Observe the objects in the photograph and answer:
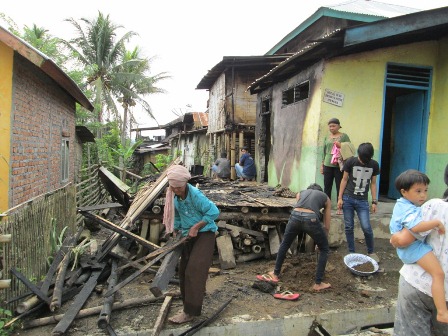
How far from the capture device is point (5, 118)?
16.4 ft

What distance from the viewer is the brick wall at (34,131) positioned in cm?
527

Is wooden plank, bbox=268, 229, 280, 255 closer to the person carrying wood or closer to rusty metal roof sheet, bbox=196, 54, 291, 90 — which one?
the person carrying wood

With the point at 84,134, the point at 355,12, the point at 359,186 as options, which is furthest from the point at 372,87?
the point at 84,134

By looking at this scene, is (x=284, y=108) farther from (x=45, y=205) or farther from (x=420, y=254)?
(x=420, y=254)

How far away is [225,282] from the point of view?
5.22 metres

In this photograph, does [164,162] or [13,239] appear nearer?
[13,239]

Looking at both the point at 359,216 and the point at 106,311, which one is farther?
the point at 359,216

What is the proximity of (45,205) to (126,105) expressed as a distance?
22241 millimetres

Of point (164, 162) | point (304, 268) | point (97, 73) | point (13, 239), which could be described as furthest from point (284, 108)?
point (97, 73)

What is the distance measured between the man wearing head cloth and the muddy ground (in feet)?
0.97

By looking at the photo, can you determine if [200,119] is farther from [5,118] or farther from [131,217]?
[5,118]

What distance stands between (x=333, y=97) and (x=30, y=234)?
18.8ft

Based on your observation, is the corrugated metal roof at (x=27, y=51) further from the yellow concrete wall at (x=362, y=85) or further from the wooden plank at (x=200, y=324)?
the yellow concrete wall at (x=362, y=85)

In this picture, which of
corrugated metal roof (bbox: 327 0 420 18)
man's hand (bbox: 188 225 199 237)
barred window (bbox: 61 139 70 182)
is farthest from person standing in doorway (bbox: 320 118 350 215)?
barred window (bbox: 61 139 70 182)
